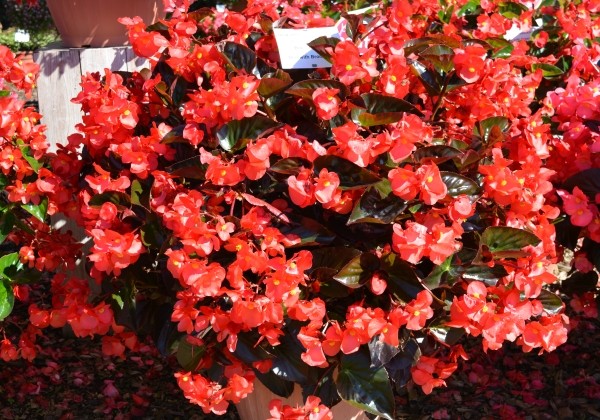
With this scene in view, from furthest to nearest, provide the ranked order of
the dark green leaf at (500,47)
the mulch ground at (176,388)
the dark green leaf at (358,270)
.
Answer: the mulch ground at (176,388), the dark green leaf at (500,47), the dark green leaf at (358,270)

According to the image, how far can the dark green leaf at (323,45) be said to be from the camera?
1.73 metres

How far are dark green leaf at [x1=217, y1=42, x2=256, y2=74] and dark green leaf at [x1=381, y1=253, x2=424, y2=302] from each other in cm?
57

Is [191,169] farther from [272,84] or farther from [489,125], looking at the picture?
[489,125]

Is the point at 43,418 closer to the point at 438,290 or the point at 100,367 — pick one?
the point at 100,367

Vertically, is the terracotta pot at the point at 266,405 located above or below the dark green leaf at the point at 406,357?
below

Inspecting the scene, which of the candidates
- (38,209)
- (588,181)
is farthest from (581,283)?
(38,209)

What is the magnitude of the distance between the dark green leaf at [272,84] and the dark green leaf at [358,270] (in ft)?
1.38

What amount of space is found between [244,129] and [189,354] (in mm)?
526

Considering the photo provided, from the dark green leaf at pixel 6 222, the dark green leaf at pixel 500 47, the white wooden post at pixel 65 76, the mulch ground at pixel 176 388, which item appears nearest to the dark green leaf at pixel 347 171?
the dark green leaf at pixel 500 47

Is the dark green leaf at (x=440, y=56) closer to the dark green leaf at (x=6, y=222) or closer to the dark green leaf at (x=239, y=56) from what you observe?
the dark green leaf at (x=239, y=56)

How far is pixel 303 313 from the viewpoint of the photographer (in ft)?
4.96

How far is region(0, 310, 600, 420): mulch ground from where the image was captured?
259cm

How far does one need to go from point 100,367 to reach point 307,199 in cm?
162

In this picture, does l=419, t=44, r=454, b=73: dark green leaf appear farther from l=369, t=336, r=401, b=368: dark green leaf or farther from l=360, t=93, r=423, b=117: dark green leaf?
l=369, t=336, r=401, b=368: dark green leaf
